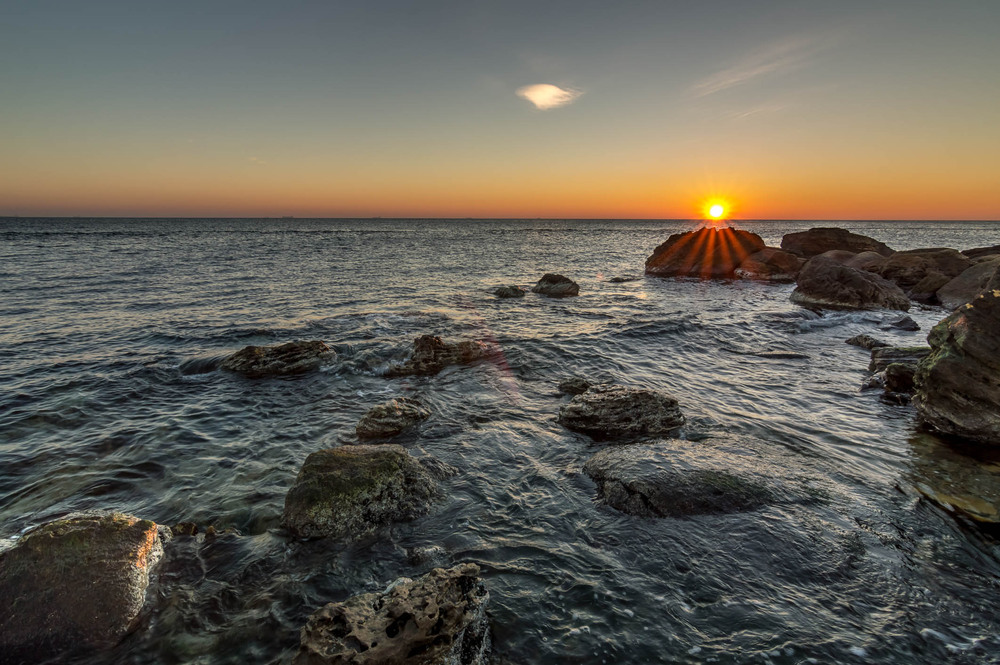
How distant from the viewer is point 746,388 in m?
11.8

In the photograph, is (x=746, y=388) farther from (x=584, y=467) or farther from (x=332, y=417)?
(x=332, y=417)

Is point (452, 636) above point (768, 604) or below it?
above

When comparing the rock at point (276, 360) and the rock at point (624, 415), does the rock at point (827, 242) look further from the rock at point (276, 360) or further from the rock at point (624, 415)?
the rock at point (276, 360)

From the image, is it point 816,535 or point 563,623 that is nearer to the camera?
point 563,623

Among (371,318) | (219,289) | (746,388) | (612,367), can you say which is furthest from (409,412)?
(219,289)

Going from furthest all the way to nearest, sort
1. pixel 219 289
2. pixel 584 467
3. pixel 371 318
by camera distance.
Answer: pixel 219 289
pixel 371 318
pixel 584 467

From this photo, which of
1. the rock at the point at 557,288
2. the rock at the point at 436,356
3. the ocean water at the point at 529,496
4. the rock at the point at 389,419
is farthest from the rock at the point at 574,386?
the rock at the point at 557,288

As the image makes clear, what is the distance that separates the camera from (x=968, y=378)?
849cm

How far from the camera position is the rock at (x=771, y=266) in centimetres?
3534

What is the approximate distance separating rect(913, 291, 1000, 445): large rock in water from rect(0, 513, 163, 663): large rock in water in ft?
43.4

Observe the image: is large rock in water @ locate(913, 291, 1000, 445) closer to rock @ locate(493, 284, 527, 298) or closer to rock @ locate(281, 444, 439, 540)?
rock @ locate(281, 444, 439, 540)

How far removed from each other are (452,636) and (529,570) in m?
1.68

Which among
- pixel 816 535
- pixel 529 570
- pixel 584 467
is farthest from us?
pixel 584 467

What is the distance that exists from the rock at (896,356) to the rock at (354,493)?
41.8 ft
